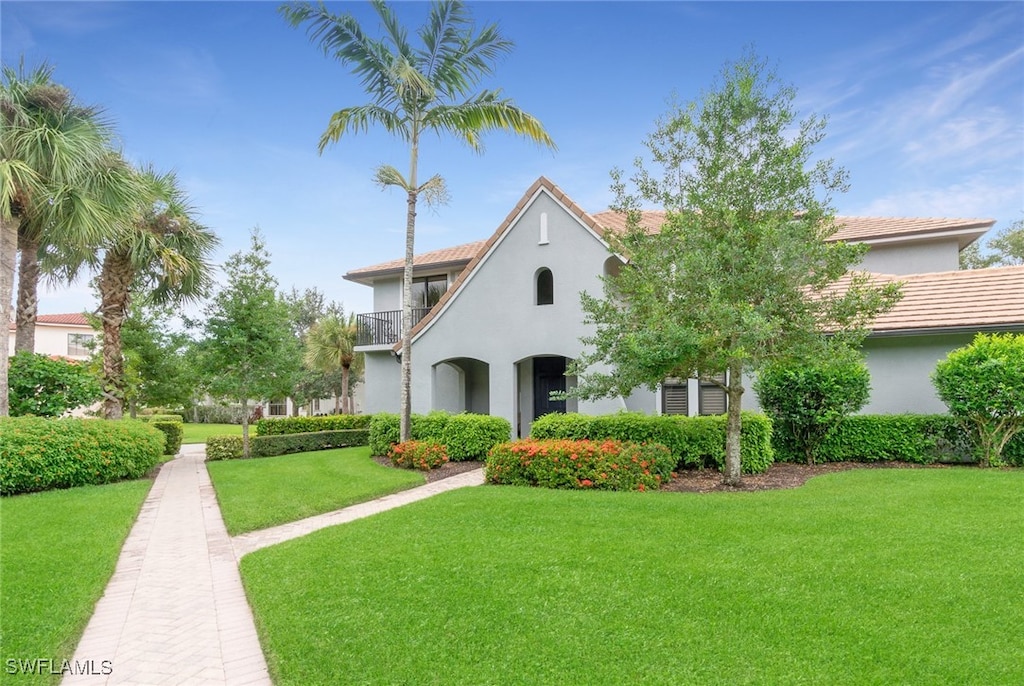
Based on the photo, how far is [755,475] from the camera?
11.8 meters

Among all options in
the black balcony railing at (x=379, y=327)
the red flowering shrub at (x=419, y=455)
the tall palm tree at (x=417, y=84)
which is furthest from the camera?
the black balcony railing at (x=379, y=327)

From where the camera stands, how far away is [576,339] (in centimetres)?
1497

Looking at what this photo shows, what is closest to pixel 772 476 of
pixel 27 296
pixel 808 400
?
pixel 808 400

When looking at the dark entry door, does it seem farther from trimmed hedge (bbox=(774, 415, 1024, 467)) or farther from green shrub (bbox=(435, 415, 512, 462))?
trimmed hedge (bbox=(774, 415, 1024, 467))

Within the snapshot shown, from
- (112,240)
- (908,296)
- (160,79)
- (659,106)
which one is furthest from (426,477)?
(908,296)

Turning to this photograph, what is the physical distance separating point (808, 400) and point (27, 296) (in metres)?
19.6

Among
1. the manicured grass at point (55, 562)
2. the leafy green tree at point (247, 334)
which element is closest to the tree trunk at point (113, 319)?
the leafy green tree at point (247, 334)

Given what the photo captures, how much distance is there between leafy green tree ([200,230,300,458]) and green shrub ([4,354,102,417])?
388 centimetres

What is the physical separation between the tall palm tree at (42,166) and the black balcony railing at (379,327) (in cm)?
1042

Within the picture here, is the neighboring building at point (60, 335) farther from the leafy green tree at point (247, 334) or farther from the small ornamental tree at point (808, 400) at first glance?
the small ornamental tree at point (808, 400)

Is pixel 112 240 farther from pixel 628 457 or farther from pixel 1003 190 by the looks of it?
pixel 1003 190

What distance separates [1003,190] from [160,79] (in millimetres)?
23260

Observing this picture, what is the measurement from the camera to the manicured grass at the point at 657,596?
4059mm

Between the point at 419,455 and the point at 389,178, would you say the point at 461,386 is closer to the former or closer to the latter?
the point at 419,455
